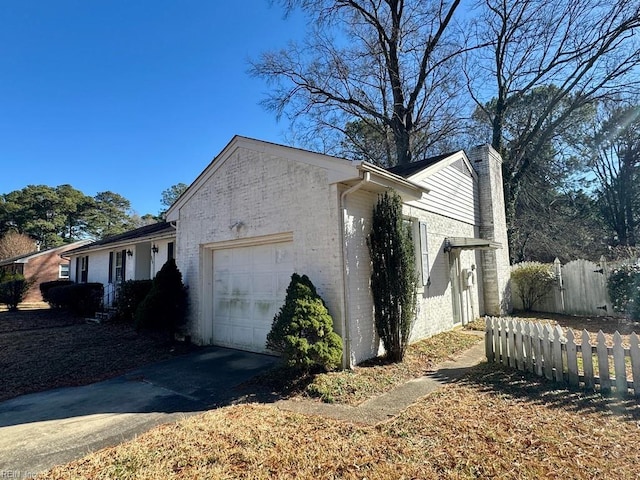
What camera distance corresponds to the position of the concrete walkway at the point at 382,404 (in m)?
4.39

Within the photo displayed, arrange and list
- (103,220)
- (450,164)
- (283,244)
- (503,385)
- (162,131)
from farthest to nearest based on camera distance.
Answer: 1. (103,220)
2. (162,131)
3. (450,164)
4. (283,244)
5. (503,385)

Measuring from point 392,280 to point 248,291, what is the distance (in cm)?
356

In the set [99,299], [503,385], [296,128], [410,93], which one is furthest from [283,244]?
[410,93]

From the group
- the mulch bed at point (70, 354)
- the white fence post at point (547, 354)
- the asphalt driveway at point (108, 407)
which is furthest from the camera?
the mulch bed at point (70, 354)

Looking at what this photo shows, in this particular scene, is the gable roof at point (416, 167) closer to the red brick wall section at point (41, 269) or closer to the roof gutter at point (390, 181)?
the roof gutter at point (390, 181)

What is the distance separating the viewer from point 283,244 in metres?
7.50

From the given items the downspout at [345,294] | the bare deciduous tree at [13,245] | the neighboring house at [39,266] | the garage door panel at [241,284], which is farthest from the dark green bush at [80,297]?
the bare deciduous tree at [13,245]

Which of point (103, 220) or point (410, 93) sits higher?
point (410, 93)

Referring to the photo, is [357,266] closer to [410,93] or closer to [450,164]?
[450,164]

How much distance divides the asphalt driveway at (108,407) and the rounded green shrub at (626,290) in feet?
40.5

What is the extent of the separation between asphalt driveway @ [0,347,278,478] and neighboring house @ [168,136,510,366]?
1.61 meters

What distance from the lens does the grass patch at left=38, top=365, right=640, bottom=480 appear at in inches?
122

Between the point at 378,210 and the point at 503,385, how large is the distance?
374 centimetres

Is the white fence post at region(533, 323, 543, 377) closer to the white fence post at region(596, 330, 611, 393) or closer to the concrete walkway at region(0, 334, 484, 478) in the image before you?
the white fence post at region(596, 330, 611, 393)
